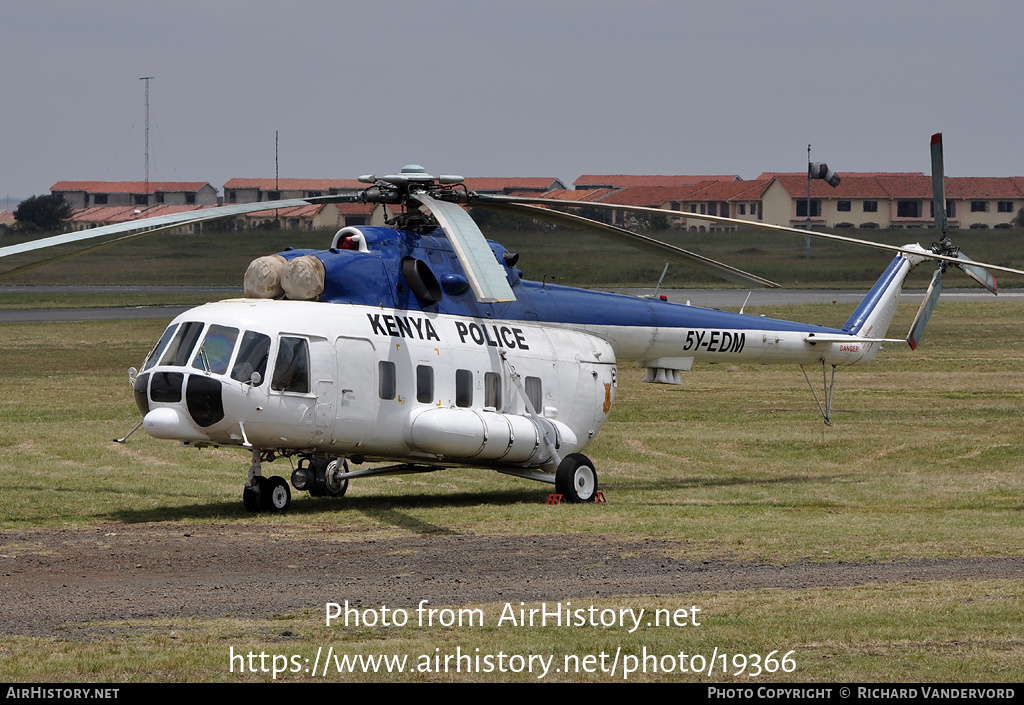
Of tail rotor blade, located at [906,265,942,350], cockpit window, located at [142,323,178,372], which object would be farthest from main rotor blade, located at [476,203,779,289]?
tail rotor blade, located at [906,265,942,350]

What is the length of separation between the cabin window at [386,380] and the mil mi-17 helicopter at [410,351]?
0.06ft

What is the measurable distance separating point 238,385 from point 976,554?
26.9 feet

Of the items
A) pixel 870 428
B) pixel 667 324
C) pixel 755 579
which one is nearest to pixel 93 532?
pixel 755 579

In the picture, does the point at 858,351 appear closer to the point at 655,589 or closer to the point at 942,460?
the point at 942,460

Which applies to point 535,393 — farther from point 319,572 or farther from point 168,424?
point 319,572

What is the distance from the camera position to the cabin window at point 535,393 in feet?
59.7

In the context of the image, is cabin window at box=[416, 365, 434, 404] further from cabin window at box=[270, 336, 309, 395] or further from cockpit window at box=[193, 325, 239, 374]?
cockpit window at box=[193, 325, 239, 374]

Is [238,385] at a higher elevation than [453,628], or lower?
higher

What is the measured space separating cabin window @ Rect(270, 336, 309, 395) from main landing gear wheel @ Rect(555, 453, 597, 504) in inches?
159

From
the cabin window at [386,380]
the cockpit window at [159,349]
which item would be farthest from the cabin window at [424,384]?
the cockpit window at [159,349]

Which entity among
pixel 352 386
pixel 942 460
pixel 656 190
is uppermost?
pixel 656 190

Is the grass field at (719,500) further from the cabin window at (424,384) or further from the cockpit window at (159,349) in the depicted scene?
the cockpit window at (159,349)

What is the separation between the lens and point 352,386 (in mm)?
15883

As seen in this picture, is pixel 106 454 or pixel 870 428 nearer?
pixel 106 454
